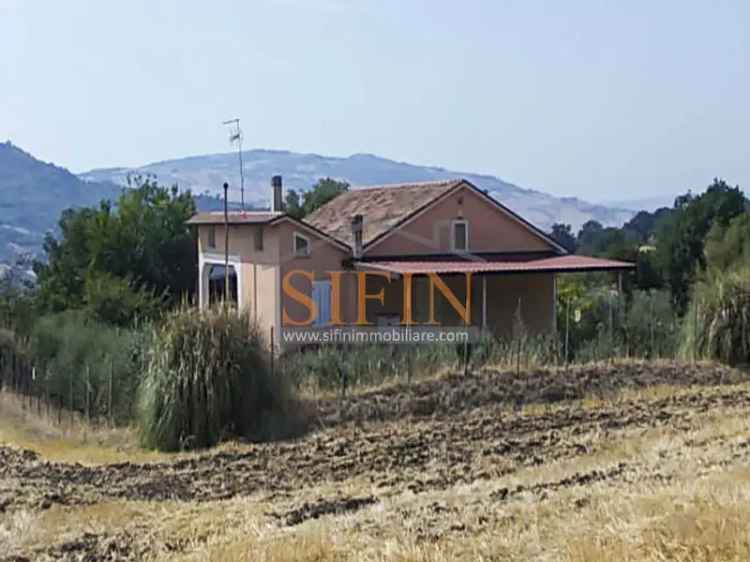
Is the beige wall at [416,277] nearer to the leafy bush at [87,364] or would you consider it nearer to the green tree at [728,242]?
the leafy bush at [87,364]

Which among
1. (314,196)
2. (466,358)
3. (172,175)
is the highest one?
(172,175)

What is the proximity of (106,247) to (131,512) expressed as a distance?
30609 millimetres

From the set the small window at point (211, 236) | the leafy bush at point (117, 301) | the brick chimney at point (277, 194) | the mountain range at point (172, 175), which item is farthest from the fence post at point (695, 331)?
the mountain range at point (172, 175)

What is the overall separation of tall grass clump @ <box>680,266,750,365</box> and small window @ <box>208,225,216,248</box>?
1429cm

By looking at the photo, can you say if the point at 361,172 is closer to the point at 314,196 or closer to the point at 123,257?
the point at 314,196

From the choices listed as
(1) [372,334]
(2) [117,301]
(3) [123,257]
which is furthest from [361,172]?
(1) [372,334]

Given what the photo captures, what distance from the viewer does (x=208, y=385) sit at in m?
16.0

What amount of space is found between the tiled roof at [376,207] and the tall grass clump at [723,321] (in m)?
10.0

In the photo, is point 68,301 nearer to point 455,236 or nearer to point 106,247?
point 106,247

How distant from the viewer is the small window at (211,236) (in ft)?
98.6

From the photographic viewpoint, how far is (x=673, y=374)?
61.0 ft

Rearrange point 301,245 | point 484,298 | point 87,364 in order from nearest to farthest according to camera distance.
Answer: point 87,364
point 484,298
point 301,245

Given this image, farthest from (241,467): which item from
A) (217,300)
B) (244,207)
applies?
(244,207)

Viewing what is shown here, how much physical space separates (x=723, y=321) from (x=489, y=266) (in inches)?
306
